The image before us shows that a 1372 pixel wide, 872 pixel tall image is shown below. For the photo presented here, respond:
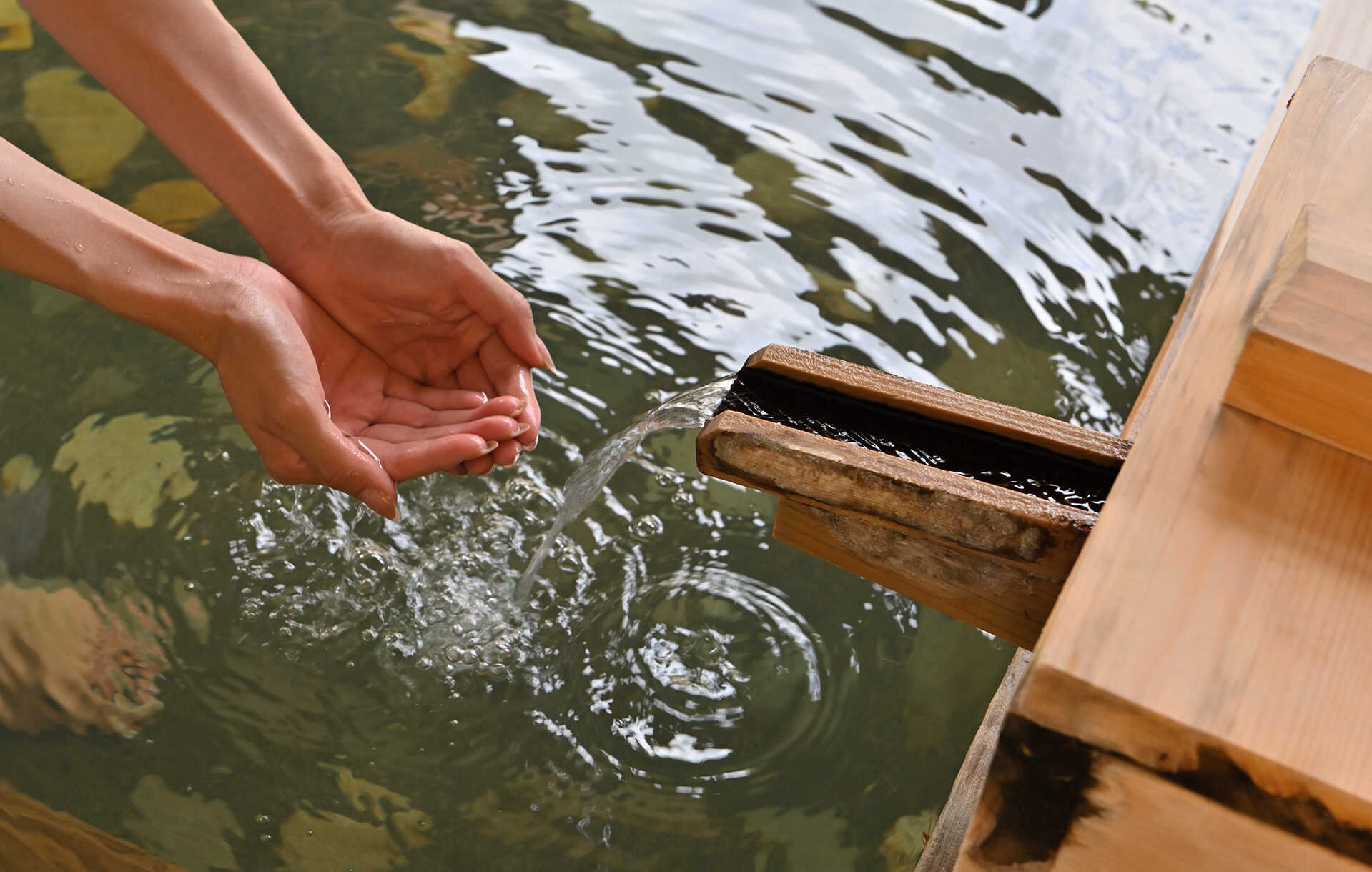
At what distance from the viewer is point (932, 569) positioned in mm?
996

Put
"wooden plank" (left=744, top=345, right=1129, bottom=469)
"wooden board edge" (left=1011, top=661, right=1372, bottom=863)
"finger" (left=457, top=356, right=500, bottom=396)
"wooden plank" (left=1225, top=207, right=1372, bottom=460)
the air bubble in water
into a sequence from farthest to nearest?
the air bubble in water < "finger" (left=457, top=356, right=500, bottom=396) < "wooden plank" (left=744, top=345, right=1129, bottom=469) < "wooden plank" (left=1225, top=207, right=1372, bottom=460) < "wooden board edge" (left=1011, top=661, right=1372, bottom=863)

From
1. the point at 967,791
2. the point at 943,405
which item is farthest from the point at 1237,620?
the point at 967,791

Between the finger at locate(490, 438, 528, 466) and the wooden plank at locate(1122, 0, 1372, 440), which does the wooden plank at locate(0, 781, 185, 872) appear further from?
the wooden plank at locate(1122, 0, 1372, 440)

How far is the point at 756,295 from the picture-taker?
7.30 ft

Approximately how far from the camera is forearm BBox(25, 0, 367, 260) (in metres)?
1.60

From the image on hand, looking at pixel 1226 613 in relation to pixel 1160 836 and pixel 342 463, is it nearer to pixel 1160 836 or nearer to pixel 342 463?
pixel 1160 836

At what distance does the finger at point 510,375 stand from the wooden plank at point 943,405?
599 millimetres

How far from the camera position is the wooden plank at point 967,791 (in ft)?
3.97

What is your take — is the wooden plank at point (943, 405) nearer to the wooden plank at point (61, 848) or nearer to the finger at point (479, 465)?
the finger at point (479, 465)

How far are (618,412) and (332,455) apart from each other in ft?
2.35

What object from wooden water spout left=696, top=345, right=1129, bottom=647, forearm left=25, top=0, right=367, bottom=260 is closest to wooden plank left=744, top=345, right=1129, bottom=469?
wooden water spout left=696, top=345, right=1129, bottom=647

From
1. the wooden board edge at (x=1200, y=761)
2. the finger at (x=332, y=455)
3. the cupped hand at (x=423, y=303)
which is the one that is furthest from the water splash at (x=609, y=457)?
the wooden board edge at (x=1200, y=761)

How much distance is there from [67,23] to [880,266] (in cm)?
150

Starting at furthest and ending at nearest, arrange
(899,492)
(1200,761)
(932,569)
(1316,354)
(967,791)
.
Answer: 1. (967,791)
2. (932,569)
3. (899,492)
4. (1316,354)
5. (1200,761)
